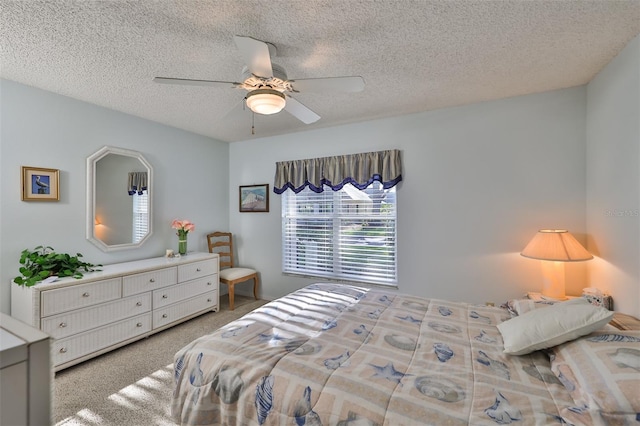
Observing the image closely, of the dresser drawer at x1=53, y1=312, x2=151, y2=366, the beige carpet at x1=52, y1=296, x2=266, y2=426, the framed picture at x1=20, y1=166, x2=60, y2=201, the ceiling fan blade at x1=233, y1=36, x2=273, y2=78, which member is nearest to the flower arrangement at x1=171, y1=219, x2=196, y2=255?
the dresser drawer at x1=53, y1=312, x2=151, y2=366

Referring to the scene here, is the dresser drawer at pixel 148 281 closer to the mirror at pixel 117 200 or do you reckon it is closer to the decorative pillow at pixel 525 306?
the mirror at pixel 117 200

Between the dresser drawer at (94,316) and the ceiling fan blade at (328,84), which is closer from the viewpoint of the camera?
the ceiling fan blade at (328,84)

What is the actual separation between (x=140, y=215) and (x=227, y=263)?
1.38 metres

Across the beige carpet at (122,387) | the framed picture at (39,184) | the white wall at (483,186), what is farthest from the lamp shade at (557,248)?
the framed picture at (39,184)

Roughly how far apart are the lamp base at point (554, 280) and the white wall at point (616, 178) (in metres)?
0.27

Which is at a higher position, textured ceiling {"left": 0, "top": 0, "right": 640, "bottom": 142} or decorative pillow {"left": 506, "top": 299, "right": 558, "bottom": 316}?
textured ceiling {"left": 0, "top": 0, "right": 640, "bottom": 142}

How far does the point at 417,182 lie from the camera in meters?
3.26

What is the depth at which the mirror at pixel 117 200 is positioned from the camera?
295 centimetres

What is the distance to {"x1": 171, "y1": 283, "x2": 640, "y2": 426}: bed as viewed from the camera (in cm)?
103

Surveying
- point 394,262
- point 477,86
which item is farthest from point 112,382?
point 477,86

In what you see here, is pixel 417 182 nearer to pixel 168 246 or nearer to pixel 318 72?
pixel 318 72

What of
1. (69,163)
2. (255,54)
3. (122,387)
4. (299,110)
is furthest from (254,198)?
(255,54)

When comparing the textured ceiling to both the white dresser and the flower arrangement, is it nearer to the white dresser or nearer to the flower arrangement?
the flower arrangement

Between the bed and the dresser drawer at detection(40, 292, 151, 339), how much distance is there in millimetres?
1585
